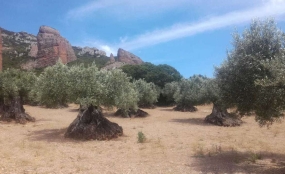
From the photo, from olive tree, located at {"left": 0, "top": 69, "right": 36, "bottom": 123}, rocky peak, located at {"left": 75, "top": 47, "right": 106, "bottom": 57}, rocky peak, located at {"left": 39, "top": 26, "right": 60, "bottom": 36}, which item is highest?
rocky peak, located at {"left": 39, "top": 26, "right": 60, "bottom": 36}

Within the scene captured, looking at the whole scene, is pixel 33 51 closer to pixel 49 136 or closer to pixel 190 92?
pixel 190 92

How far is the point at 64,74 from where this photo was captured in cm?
2027

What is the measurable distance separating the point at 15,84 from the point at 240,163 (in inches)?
916

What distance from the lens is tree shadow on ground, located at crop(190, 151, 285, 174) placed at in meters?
11.4

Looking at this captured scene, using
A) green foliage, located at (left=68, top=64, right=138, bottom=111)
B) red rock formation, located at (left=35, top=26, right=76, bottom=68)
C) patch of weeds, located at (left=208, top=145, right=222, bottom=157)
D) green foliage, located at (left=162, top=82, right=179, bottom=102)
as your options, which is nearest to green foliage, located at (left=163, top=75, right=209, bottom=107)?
green foliage, located at (left=162, top=82, right=179, bottom=102)

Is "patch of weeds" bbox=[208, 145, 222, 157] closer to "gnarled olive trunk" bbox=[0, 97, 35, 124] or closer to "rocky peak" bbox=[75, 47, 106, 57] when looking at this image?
"gnarled olive trunk" bbox=[0, 97, 35, 124]

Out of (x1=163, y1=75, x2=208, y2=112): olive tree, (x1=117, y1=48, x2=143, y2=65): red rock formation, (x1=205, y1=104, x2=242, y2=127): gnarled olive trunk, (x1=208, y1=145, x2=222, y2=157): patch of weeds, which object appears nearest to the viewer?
(x1=208, y1=145, x2=222, y2=157): patch of weeds

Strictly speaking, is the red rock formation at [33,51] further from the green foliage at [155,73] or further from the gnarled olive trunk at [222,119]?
the gnarled olive trunk at [222,119]

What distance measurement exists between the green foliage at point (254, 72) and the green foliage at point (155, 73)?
59076 millimetres

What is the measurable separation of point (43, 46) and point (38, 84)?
7574 cm

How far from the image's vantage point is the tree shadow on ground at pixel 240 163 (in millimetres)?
11430

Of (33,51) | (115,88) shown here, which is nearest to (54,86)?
(115,88)

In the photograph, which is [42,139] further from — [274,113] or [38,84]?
[274,113]

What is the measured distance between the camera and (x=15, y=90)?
27.2 metres
